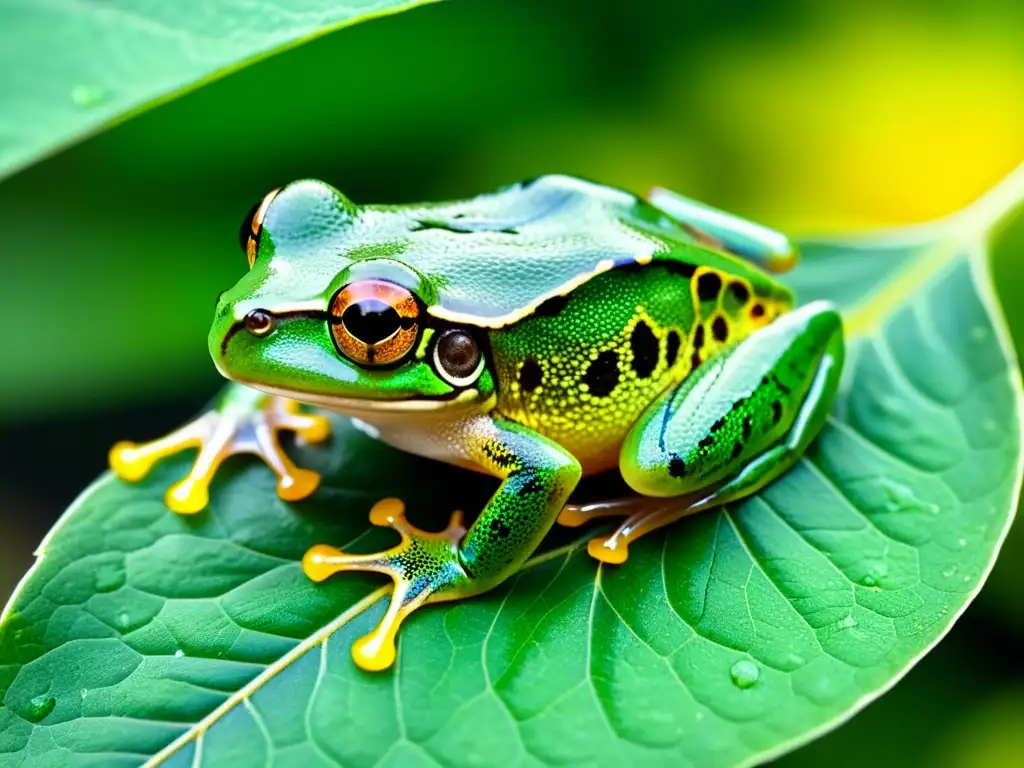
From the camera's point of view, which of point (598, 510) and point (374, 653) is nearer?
point (374, 653)

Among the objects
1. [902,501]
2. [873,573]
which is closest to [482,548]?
[873,573]

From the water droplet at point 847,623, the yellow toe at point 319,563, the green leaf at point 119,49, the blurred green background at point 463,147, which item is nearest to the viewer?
the green leaf at point 119,49

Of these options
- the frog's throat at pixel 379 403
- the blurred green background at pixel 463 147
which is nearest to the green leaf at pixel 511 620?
the frog's throat at pixel 379 403

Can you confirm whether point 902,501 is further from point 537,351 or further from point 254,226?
point 254,226

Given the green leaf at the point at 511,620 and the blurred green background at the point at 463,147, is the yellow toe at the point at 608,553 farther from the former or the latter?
the blurred green background at the point at 463,147

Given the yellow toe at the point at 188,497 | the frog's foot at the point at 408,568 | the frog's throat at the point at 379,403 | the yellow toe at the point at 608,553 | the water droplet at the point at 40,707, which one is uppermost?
the frog's throat at the point at 379,403

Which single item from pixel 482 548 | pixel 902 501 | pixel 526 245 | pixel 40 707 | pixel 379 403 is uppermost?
pixel 526 245

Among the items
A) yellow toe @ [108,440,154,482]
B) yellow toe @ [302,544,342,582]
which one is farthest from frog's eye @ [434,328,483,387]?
yellow toe @ [108,440,154,482]
